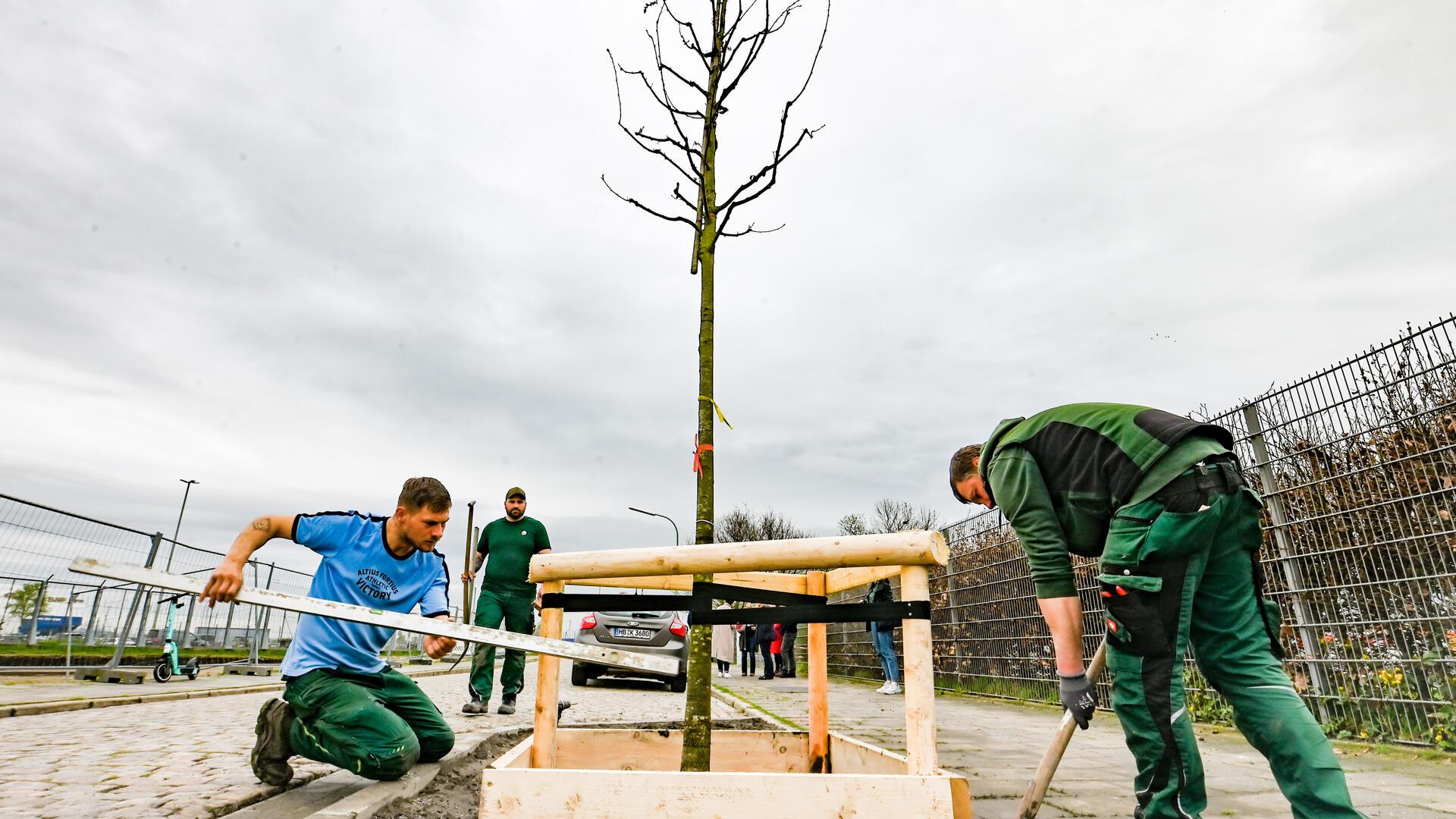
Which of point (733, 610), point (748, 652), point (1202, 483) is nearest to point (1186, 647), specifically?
point (1202, 483)

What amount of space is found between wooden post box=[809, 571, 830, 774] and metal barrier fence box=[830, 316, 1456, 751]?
12.8ft

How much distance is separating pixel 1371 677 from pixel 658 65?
19.4ft

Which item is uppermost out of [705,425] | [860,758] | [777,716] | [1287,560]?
[705,425]

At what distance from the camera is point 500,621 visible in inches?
280

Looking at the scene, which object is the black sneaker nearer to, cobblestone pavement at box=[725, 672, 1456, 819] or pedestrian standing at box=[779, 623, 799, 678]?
cobblestone pavement at box=[725, 672, 1456, 819]

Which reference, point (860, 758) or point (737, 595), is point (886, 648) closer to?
point (860, 758)

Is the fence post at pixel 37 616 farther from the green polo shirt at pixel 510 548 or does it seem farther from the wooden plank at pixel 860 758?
the wooden plank at pixel 860 758

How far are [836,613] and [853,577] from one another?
0.97 m

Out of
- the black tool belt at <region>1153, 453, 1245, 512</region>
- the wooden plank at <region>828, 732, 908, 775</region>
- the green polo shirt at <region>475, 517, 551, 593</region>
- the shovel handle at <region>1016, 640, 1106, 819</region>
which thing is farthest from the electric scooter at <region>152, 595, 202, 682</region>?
the black tool belt at <region>1153, 453, 1245, 512</region>

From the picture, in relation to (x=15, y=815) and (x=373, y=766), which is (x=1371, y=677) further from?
(x=15, y=815)

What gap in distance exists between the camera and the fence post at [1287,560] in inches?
211

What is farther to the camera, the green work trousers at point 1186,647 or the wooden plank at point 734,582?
the wooden plank at point 734,582

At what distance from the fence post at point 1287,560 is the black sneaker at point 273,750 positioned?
6.34 metres

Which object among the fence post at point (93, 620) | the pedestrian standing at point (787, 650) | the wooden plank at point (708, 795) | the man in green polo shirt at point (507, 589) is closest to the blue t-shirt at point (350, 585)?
the wooden plank at point (708, 795)
